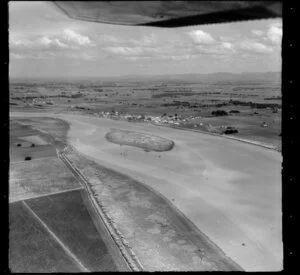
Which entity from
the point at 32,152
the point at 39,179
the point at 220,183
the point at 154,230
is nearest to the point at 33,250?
the point at 154,230

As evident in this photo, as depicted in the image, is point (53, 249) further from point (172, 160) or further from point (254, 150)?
point (254, 150)

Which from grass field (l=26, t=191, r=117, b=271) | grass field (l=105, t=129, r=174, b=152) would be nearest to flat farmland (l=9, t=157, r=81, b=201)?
grass field (l=26, t=191, r=117, b=271)

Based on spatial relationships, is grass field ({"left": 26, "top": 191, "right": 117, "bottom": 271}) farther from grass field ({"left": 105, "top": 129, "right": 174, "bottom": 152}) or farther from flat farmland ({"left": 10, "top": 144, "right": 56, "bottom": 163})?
grass field ({"left": 105, "top": 129, "right": 174, "bottom": 152})

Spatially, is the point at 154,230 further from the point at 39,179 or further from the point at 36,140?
the point at 36,140

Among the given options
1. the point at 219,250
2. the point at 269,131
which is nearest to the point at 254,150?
the point at 269,131

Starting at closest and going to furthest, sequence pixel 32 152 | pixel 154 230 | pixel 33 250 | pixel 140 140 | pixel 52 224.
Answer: pixel 33 250, pixel 154 230, pixel 52 224, pixel 32 152, pixel 140 140

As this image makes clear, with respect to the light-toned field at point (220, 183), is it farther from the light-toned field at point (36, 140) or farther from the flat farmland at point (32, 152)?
the light-toned field at point (36, 140)
